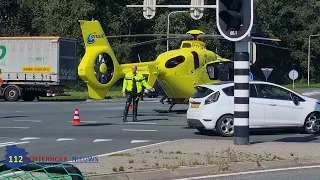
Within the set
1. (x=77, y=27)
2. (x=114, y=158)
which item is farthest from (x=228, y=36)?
(x=77, y=27)

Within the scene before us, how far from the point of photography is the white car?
1734 cm

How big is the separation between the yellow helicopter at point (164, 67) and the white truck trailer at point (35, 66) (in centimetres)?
1559

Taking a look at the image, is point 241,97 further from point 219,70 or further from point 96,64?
point 219,70

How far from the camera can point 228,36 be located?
45.0 feet

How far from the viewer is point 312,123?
1814 centimetres

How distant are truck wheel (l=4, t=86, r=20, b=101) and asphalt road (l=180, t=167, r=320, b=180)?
101ft

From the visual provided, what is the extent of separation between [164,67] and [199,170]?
1422 centimetres

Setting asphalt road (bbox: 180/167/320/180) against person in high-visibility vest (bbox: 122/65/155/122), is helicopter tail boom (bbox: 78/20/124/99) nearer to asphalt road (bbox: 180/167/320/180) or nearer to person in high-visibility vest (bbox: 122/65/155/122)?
person in high-visibility vest (bbox: 122/65/155/122)

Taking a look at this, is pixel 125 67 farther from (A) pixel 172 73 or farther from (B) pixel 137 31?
(B) pixel 137 31

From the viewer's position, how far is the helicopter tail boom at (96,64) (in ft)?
75.4

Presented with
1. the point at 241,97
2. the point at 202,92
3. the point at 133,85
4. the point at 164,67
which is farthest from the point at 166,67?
the point at 241,97

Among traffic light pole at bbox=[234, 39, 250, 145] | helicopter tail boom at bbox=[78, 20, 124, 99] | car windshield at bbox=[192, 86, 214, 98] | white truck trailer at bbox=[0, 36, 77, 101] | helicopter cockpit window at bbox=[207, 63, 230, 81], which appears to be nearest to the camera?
traffic light pole at bbox=[234, 39, 250, 145]

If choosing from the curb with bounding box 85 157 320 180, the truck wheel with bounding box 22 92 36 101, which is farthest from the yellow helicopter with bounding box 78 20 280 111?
the truck wheel with bounding box 22 92 36 101

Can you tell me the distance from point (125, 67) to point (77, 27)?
1498 inches
